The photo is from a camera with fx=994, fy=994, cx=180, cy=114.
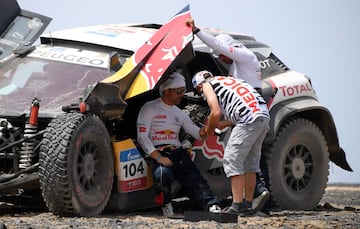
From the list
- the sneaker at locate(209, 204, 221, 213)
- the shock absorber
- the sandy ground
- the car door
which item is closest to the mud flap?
the sandy ground

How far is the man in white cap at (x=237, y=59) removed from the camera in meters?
10.1

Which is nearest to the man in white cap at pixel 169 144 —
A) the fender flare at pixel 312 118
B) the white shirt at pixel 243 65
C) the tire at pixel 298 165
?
the white shirt at pixel 243 65

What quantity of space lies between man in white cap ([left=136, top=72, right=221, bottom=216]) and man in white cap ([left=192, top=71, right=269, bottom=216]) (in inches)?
15.4

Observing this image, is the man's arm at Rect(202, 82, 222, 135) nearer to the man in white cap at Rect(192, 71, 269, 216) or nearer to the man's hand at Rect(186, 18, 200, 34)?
the man in white cap at Rect(192, 71, 269, 216)

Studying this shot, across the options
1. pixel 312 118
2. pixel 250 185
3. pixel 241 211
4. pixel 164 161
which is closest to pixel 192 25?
pixel 164 161

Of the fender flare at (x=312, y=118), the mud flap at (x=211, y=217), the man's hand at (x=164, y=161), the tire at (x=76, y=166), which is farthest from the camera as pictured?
the fender flare at (x=312, y=118)

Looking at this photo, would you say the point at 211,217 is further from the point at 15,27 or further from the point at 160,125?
the point at 15,27

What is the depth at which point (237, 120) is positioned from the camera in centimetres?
952

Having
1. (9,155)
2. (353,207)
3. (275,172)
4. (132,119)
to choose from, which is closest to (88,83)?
(132,119)

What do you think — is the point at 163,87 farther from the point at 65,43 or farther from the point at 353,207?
the point at 353,207

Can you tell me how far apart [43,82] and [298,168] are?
129 inches

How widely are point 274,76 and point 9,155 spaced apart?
3.68 m

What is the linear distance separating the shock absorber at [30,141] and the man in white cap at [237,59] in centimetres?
188

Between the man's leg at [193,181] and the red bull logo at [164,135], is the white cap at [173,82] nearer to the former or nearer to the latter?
the red bull logo at [164,135]
